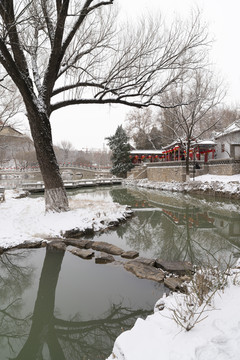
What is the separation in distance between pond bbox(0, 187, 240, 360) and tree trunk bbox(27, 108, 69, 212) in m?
1.89

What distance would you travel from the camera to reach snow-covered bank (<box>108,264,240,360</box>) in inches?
66.2

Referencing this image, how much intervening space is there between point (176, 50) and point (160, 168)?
18671 mm

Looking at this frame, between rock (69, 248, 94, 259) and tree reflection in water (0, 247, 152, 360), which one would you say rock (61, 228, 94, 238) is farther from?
tree reflection in water (0, 247, 152, 360)

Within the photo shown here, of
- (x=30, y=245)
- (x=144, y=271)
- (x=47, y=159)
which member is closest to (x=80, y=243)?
(x=30, y=245)

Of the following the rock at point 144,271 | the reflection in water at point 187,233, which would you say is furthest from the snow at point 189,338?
the reflection in water at point 187,233

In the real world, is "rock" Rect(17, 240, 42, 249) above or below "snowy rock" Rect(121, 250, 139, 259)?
above

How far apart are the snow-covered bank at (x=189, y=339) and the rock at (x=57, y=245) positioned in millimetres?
3532

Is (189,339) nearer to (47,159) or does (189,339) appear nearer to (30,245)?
(30,245)

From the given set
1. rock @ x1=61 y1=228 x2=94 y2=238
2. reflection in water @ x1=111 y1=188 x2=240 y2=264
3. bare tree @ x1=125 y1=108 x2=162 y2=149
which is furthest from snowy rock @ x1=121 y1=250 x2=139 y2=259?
bare tree @ x1=125 y1=108 x2=162 y2=149

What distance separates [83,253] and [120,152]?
89.7 feet

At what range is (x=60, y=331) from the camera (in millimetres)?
2814

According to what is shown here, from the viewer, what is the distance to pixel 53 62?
691 cm

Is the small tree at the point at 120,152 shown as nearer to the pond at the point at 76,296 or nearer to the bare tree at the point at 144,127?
the bare tree at the point at 144,127

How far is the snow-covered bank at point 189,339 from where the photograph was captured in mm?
1681
